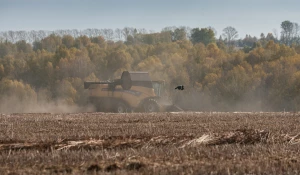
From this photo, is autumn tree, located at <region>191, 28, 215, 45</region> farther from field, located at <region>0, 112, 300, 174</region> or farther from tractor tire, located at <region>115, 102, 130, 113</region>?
field, located at <region>0, 112, 300, 174</region>

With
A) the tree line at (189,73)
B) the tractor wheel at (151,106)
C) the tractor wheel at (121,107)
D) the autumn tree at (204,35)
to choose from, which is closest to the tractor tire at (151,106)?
the tractor wheel at (151,106)

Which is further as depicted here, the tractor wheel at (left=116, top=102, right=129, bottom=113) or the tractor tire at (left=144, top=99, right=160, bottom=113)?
the tractor wheel at (left=116, top=102, right=129, bottom=113)

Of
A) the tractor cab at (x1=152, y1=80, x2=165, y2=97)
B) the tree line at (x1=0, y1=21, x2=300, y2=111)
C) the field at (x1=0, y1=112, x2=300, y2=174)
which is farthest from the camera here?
the tree line at (x1=0, y1=21, x2=300, y2=111)

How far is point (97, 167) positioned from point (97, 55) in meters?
88.3

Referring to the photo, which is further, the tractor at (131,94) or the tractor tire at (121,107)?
the tractor tire at (121,107)

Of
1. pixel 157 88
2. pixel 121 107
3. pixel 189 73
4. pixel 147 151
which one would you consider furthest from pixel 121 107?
pixel 189 73

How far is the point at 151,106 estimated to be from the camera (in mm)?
38812

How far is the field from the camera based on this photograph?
1150 cm

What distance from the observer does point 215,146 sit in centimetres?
1444

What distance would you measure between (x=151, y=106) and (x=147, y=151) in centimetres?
2509

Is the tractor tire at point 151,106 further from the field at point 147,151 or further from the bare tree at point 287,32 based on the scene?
the bare tree at point 287,32

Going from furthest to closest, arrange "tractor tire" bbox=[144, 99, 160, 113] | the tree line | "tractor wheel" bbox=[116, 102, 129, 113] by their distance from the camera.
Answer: the tree line
"tractor wheel" bbox=[116, 102, 129, 113]
"tractor tire" bbox=[144, 99, 160, 113]

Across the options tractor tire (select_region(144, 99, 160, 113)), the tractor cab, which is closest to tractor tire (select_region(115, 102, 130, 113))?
tractor tire (select_region(144, 99, 160, 113))

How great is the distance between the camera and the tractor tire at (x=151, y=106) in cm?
3875
